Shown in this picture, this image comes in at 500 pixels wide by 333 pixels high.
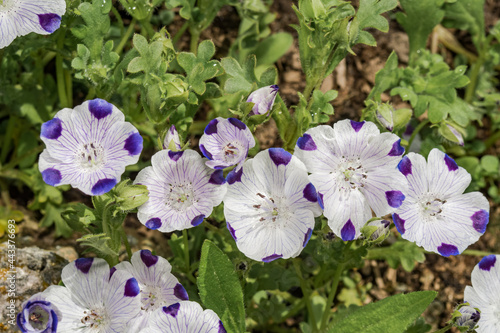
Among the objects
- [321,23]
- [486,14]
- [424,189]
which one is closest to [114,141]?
[321,23]

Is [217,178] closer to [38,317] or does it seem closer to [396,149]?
[396,149]

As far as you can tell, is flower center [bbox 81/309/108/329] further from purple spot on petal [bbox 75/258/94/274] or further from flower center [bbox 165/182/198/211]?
flower center [bbox 165/182/198/211]

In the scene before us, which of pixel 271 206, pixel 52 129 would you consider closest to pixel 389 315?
pixel 271 206

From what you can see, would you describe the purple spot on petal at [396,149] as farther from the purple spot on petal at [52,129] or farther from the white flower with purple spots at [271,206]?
the purple spot on petal at [52,129]

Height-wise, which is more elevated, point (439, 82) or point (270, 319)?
point (439, 82)

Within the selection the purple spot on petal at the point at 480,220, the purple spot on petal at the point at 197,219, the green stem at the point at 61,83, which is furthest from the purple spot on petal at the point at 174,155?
the purple spot on petal at the point at 480,220

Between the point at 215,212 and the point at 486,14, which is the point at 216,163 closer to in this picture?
the point at 215,212
